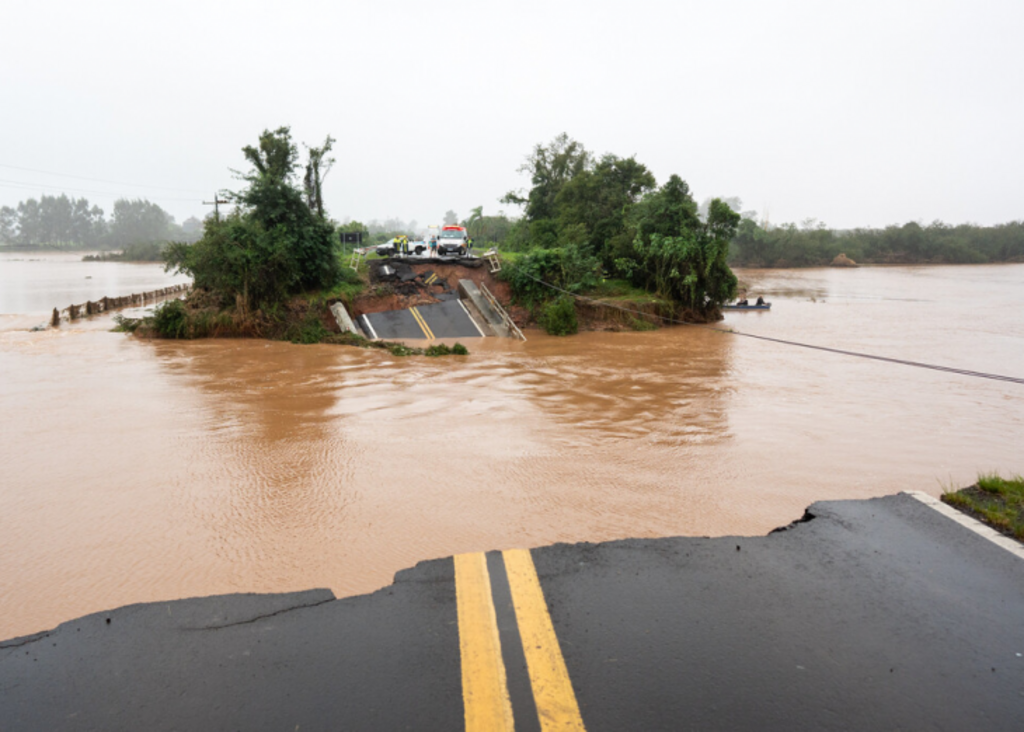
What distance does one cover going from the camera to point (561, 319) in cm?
2361

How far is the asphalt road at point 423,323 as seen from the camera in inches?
870

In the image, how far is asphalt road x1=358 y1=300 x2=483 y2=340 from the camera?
22.1 m

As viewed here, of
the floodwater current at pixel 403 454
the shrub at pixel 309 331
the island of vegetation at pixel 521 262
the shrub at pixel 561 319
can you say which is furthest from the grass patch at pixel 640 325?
the shrub at pixel 309 331

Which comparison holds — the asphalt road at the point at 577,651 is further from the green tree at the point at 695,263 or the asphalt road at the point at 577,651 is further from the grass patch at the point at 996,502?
the green tree at the point at 695,263

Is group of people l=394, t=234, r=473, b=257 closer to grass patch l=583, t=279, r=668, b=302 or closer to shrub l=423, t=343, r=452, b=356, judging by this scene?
grass patch l=583, t=279, r=668, b=302

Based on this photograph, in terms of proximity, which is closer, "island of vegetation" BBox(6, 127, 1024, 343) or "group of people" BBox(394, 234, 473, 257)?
"island of vegetation" BBox(6, 127, 1024, 343)

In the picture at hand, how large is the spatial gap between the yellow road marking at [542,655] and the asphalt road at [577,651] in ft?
0.04

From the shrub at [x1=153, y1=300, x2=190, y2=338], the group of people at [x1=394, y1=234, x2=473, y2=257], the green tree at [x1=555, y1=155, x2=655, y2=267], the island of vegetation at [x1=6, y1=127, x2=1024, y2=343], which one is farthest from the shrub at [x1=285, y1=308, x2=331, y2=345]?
the green tree at [x1=555, y1=155, x2=655, y2=267]

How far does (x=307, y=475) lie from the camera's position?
6.95m

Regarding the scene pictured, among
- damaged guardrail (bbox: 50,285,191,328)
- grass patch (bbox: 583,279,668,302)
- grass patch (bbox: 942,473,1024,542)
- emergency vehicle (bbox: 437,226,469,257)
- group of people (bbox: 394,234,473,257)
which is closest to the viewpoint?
grass patch (bbox: 942,473,1024,542)

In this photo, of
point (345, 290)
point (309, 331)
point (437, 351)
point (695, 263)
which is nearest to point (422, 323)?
point (345, 290)

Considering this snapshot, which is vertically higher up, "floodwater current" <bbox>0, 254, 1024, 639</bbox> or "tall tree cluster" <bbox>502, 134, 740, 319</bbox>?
"tall tree cluster" <bbox>502, 134, 740, 319</bbox>

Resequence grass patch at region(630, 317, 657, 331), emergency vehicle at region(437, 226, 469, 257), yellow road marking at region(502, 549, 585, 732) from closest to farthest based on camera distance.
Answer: yellow road marking at region(502, 549, 585, 732) → grass patch at region(630, 317, 657, 331) → emergency vehicle at region(437, 226, 469, 257)

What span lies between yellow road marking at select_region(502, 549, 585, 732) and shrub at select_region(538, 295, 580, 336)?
1954 cm
